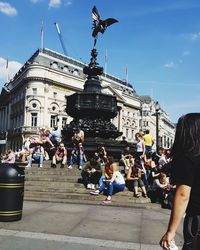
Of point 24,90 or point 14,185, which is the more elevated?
A: point 24,90

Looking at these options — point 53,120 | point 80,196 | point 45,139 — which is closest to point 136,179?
point 80,196

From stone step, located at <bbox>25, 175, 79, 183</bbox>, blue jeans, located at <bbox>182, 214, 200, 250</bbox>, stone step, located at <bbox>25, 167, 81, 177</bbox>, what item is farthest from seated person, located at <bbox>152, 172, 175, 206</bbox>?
blue jeans, located at <bbox>182, 214, 200, 250</bbox>

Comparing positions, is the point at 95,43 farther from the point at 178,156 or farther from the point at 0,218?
the point at 178,156

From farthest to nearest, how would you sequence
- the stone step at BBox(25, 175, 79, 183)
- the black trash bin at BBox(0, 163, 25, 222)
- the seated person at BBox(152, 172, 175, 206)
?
the stone step at BBox(25, 175, 79, 183) < the seated person at BBox(152, 172, 175, 206) < the black trash bin at BBox(0, 163, 25, 222)

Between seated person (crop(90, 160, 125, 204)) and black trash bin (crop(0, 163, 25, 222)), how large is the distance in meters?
3.58

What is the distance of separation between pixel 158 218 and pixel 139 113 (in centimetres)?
9594

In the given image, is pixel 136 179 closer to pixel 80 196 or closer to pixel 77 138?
pixel 80 196

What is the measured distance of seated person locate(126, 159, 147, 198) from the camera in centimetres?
1083

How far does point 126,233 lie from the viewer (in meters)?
6.53

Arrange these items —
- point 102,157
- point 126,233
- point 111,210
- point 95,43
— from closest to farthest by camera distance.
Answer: point 126,233
point 111,210
point 102,157
point 95,43

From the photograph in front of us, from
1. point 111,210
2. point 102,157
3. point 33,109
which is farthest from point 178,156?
point 33,109

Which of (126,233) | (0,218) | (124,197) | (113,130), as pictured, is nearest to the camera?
(126,233)

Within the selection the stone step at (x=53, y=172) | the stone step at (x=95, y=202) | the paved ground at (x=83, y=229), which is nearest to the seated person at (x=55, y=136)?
the stone step at (x=53, y=172)

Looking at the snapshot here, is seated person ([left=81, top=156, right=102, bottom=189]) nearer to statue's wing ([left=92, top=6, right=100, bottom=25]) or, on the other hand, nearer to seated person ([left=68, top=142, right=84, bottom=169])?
seated person ([left=68, top=142, right=84, bottom=169])
